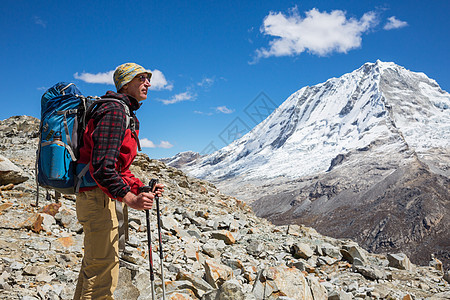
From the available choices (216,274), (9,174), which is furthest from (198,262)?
(9,174)

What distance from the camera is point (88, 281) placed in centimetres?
238

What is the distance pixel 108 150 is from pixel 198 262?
4259 mm

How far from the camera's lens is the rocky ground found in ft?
13.5

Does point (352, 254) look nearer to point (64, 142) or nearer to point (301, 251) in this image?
point (301, 251)

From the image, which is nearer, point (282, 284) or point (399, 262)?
point (282, 284)

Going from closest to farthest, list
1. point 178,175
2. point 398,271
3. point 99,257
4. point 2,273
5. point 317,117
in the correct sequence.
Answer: point 99,257
point 2,273
point 398,271
point 178,175
point 317,117

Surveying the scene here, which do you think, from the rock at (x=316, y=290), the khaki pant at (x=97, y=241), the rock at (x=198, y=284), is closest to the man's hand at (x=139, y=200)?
the khaki pant at (x=97, y=241)

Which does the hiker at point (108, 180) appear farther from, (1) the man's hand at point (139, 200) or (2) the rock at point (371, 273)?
(2) the rock at point (371, 273)

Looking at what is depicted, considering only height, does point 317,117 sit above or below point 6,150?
above

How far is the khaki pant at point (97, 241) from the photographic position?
2.36m

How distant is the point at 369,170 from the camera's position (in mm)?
91875

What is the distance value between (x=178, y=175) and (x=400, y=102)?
6682 inches

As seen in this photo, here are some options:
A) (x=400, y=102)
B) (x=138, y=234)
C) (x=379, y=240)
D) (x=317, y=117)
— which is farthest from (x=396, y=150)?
→ (x=138, y=234)

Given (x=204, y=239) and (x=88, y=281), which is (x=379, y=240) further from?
(x=88, y=281)
